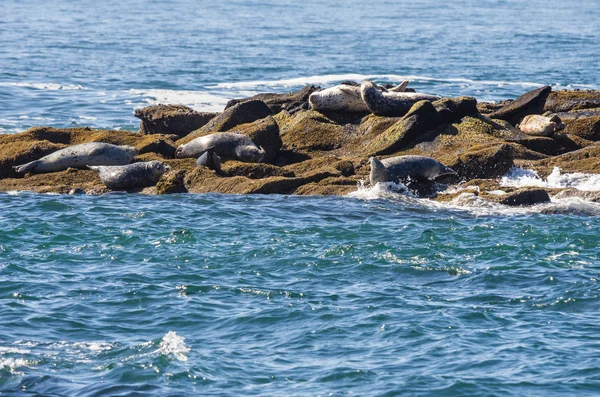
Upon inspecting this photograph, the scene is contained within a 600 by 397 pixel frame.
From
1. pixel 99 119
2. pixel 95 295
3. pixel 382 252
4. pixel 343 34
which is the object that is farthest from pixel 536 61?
pixel 95 295

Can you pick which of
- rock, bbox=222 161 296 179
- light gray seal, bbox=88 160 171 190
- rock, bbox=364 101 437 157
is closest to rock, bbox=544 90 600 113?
rock, bbox=364 101 437 157

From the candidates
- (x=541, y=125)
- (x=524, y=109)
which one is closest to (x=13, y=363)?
(x=541, y=125)

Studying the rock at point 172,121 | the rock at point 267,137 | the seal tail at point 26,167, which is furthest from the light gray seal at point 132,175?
the rock at point 172,121

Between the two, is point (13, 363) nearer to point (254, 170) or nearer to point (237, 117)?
point (254, 170)

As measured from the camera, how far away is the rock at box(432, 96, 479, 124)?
57.5 ft

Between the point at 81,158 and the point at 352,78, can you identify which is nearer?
the point at 81,158

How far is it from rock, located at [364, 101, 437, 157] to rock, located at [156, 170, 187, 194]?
3413 mm

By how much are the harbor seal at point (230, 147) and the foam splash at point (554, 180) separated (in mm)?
4310

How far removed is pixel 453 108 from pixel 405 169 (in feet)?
10.4

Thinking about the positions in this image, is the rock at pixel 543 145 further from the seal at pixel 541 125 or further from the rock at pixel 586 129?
the rock at pixel 586 129

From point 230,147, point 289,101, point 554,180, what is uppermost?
point 289,101

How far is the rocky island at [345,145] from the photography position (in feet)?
50.5

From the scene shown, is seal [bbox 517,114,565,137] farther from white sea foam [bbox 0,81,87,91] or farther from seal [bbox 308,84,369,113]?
white sea foam [bbox 0,81,87,91]

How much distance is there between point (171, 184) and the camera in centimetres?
→ 1548
